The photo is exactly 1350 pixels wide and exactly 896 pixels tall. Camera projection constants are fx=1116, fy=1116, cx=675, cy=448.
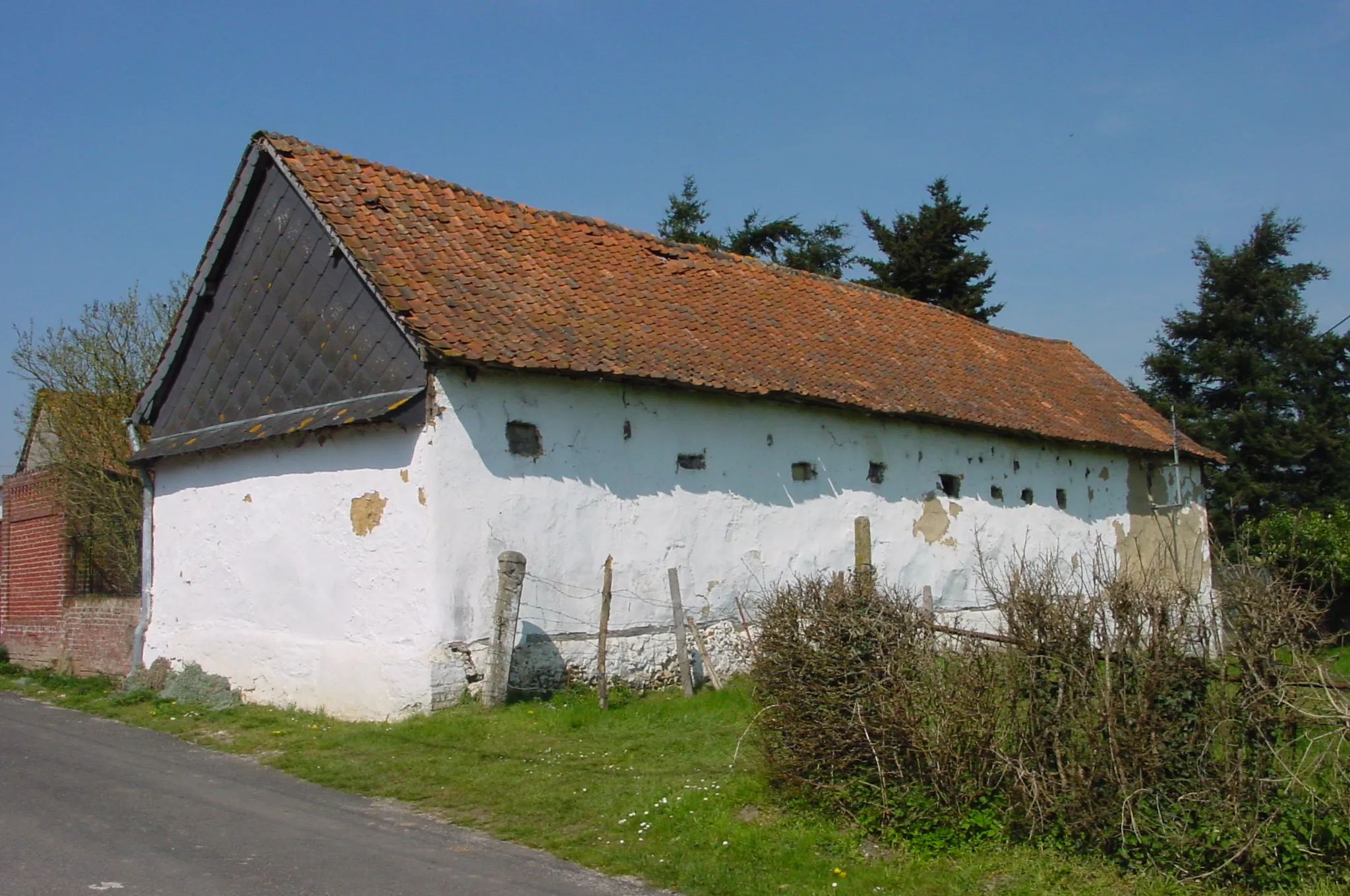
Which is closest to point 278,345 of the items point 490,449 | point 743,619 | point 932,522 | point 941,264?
point 490,449

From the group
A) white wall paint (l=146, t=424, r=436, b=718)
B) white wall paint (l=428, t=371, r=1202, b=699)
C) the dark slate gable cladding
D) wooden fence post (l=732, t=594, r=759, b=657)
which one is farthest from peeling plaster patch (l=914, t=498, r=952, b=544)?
the dark slate gable cladding

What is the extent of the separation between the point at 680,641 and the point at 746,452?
257 centimetres

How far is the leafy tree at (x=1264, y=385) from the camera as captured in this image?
94.6ft

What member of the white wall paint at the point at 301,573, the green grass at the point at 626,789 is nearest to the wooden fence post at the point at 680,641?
the green grass at the point at 626,789

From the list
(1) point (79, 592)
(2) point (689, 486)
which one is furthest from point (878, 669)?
(1) point (79, 592)

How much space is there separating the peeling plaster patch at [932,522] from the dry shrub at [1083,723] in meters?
7.99

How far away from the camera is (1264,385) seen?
28891 millimetres

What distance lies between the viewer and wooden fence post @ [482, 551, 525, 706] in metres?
10.7

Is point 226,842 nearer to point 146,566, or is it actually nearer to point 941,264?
point 146,566

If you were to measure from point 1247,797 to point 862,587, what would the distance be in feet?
8.17

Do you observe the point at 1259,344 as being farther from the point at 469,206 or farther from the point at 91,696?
the point at 91,696

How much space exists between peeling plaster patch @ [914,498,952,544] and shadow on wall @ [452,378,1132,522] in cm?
15

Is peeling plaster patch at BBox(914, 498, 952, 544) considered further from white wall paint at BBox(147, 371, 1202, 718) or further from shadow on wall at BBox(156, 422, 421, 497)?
shadow on wall at BBox(156, 422, 421, 497)

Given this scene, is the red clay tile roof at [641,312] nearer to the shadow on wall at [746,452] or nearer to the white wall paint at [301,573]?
the shadow on wall at [746,452]
